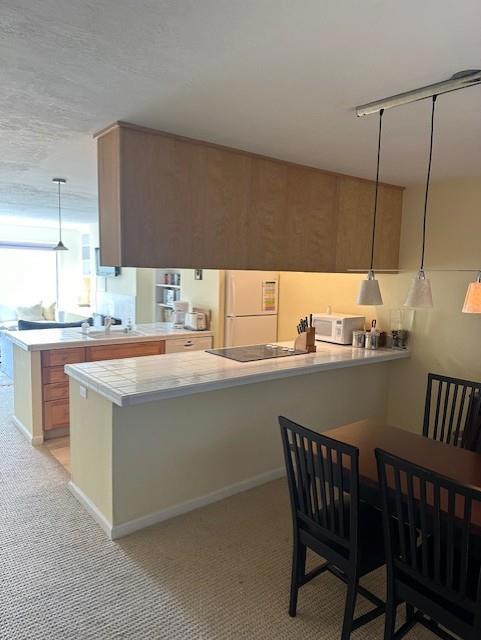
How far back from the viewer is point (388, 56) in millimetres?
1625

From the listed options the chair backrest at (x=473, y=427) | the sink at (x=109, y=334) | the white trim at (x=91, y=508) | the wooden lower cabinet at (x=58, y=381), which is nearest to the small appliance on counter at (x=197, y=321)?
the sink at (x=109, y=334)

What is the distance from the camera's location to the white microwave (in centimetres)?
412

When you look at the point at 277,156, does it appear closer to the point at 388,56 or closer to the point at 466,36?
the point at 388,56

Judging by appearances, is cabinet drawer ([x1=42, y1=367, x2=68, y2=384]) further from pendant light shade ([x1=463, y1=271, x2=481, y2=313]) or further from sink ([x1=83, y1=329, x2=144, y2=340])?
pendant light shade ([x1=463, y1=271, x2=481, y2=313])

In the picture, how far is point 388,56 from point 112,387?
2.14 meters

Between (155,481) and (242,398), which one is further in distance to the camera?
(242,398)

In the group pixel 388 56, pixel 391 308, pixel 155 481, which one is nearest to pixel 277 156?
pixel 388 56

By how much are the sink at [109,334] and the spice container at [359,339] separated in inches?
89.5

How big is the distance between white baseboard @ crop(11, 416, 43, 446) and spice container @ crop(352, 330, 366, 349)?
10.2 ft

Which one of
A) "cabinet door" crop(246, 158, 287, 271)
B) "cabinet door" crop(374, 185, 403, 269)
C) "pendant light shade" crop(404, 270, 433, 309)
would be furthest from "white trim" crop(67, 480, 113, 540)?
"cabinet door" crop(374, 185, 403, 269)

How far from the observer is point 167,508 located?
287 centimetres

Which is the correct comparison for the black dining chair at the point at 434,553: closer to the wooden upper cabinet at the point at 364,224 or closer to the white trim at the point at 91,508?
the white trim at the point at 91,508

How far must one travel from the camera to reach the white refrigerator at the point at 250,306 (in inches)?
196

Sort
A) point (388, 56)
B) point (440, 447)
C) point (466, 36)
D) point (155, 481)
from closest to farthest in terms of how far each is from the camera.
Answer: point (466, 36)
point (388, 56)
point (440, 447)
point (155, 481)
